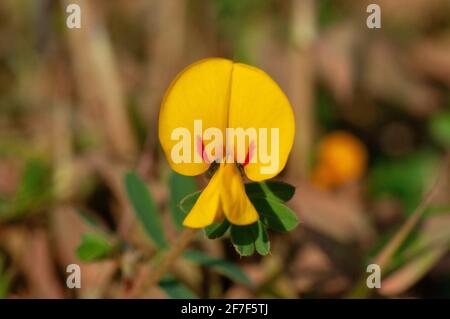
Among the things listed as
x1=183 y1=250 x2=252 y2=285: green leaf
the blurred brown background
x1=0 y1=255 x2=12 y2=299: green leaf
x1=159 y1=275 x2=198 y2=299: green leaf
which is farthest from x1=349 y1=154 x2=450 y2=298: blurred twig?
x1=0 y1=255 x2=12 y2=299: green leaf

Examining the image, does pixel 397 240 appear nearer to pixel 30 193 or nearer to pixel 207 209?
pixel 207 209

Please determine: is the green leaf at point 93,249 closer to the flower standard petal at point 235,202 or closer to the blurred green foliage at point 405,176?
the flower standard petal at point 235,202

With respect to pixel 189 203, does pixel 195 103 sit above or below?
above

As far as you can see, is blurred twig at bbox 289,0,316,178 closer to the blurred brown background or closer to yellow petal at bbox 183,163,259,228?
the blurred brown background

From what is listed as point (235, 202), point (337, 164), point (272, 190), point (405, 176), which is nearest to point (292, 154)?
point (337, 164)

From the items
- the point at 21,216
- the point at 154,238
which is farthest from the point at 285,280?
the point at 21,216

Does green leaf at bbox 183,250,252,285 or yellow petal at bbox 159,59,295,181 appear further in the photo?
green leaf at bbox 183,250,252,285
